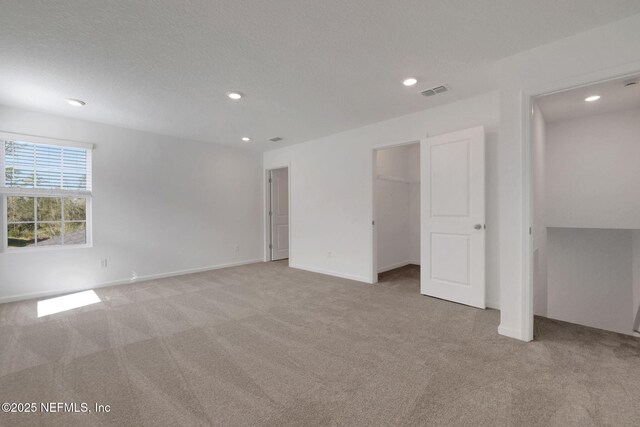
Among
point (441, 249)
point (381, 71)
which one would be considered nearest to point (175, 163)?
point (381, 71)

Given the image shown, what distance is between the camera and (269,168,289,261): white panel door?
251 inches

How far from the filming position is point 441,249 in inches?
139

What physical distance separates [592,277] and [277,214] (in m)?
5.69

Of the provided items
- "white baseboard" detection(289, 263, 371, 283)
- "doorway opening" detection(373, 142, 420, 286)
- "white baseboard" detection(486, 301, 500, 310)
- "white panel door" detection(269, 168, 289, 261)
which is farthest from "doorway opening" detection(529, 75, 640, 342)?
"white panel door" detection(269, 168, 289, 261)

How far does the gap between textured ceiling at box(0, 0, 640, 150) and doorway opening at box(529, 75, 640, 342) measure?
138 centimetres

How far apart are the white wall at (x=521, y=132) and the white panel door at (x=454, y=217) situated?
0.68 metres

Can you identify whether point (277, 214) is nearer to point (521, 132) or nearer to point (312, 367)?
point (312, 367)

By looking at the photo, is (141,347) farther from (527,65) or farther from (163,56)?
(527,65)

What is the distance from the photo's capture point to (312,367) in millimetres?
1998

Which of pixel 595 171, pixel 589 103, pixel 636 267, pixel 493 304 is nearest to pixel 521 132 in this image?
pixel 589 103

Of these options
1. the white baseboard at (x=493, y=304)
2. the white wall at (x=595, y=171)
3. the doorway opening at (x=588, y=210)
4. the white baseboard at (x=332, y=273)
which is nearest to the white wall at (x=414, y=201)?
the white baseboard at (x=332, y=273)

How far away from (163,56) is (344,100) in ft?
6.38

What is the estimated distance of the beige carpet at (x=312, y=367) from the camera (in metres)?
1.54

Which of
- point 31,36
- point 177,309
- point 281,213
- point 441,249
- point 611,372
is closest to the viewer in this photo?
point 611,372
